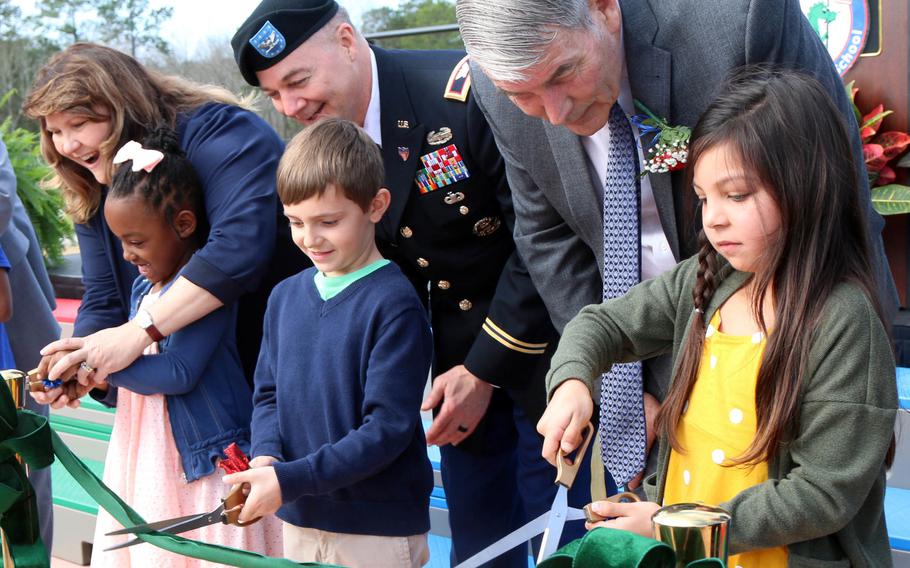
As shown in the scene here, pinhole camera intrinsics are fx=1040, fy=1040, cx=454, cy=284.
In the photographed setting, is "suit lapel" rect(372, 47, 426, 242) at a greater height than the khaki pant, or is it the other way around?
"suit lapel" rect(372, 47, 426, 242)

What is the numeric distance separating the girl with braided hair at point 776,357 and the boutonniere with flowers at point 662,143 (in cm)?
15

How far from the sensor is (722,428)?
4.56 feet

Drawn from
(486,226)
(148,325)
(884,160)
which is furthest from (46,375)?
(884,160)

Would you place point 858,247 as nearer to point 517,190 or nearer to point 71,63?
point 517,190

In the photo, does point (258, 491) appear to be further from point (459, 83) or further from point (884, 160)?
point (884, 160)

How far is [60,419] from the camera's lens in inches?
169

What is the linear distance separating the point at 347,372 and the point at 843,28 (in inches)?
104

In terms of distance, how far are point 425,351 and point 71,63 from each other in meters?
1.02

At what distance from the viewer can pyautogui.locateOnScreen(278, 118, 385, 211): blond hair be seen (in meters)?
1.84

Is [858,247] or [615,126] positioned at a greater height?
[615,126]

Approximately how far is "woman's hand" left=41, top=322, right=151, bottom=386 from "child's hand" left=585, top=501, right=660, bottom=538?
1.20 metres

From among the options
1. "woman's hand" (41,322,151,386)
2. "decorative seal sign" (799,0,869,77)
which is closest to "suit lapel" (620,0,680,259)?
"woman's hand" (41,322,151,386)

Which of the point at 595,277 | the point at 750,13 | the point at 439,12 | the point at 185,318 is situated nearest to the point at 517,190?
the point at 595,277

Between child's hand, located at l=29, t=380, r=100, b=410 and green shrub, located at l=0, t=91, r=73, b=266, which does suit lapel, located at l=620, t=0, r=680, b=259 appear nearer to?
child's hand, located at l=29, t=380, r=100, b=410
